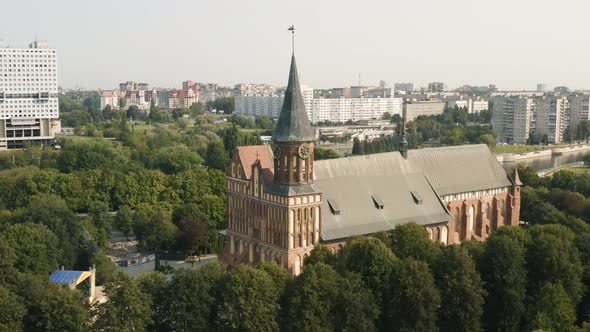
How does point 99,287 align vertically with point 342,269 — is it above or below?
below

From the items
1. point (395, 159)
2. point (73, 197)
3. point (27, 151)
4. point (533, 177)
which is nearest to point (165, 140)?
point (27, 151)

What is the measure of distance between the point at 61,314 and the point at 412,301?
18.8 m

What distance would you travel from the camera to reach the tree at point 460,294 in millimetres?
39844

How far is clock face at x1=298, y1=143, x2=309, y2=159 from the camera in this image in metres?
47.8

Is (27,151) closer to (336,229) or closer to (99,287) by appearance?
(99,287)

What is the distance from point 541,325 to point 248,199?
2227 cm

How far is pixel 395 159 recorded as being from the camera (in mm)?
56500

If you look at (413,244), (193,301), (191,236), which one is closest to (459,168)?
(413,244)

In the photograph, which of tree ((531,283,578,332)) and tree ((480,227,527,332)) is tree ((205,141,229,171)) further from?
tree ((531,283,578,332))

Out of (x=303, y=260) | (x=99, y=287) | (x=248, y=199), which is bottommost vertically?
(x=99, y=287)

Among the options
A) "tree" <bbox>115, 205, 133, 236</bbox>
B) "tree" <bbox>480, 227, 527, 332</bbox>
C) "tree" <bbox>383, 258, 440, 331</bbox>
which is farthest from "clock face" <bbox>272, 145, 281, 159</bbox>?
"tree" <bbox>115, 205, 133, 236</bbox>

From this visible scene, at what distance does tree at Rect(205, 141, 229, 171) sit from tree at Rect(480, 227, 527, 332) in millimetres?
65431

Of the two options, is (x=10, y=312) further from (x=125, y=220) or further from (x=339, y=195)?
(x=125, y=220)

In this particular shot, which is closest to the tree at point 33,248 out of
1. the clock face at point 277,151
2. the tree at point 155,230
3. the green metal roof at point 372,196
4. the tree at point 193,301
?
the tree at point 155,230
